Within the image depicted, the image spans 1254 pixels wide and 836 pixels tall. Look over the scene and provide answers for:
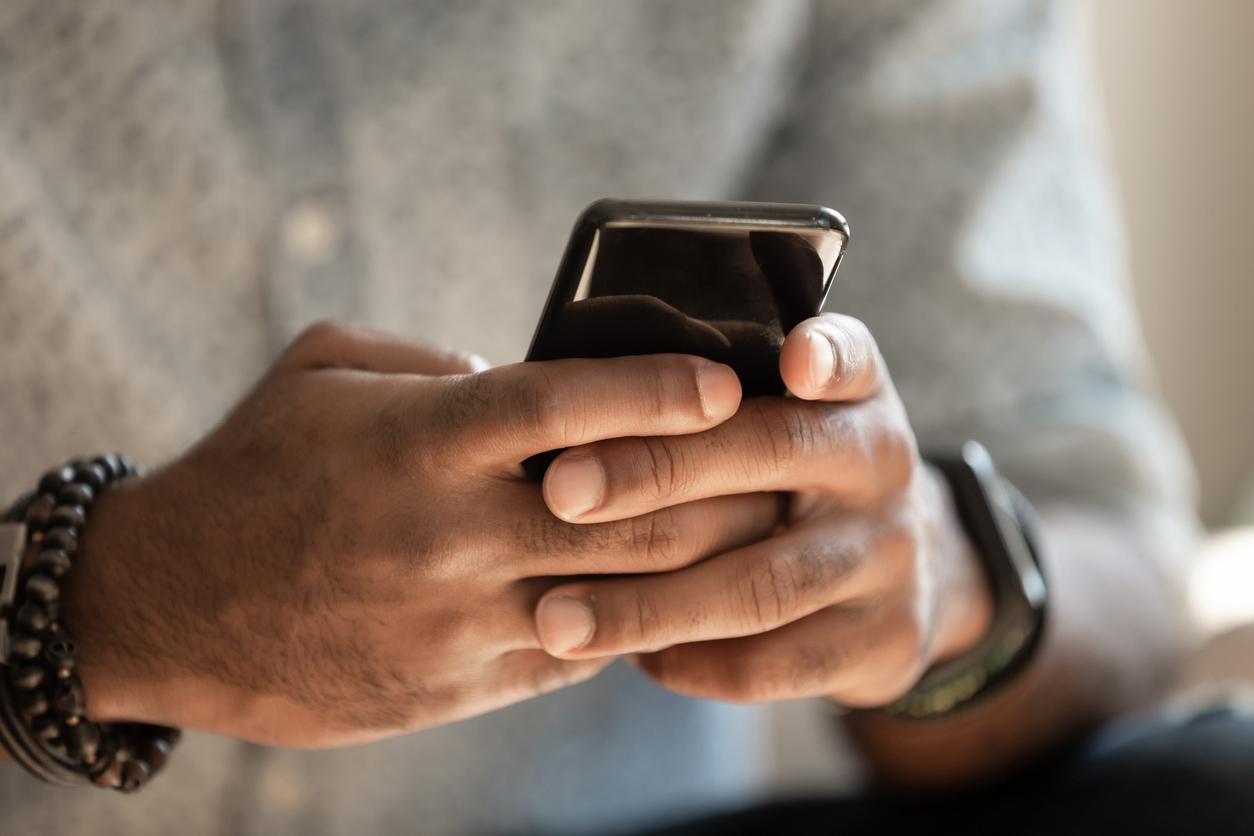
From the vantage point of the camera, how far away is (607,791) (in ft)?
2.81

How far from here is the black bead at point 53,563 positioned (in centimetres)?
41

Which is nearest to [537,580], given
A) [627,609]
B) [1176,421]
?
[627,609]

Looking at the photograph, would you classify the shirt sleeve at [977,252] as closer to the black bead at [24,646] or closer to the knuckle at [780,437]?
the knuckle at [780,437]

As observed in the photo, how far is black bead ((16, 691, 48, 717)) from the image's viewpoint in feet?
1.32

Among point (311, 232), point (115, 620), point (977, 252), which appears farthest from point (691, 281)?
point (977, 252)

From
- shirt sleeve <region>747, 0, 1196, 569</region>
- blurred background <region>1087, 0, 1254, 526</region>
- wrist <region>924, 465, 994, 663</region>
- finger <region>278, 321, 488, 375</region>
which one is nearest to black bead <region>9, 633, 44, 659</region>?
finger <region>278, 321, 488, 375</region>

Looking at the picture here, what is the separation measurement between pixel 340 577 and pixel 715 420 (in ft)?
0.48

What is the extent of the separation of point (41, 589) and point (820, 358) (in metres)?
0.31

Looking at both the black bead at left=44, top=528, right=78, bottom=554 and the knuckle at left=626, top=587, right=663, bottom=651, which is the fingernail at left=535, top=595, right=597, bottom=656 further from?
the black bead at left=44, top=528, right=78, bottom=554

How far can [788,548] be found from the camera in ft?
1.30

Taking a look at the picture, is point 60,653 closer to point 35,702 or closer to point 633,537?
point 35,702

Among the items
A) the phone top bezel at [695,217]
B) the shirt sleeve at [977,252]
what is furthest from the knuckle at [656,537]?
the shirt sleeve at [977,252]

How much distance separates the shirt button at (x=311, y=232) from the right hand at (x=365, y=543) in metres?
0.25

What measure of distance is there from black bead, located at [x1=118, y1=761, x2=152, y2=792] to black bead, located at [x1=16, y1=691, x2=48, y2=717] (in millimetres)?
44
